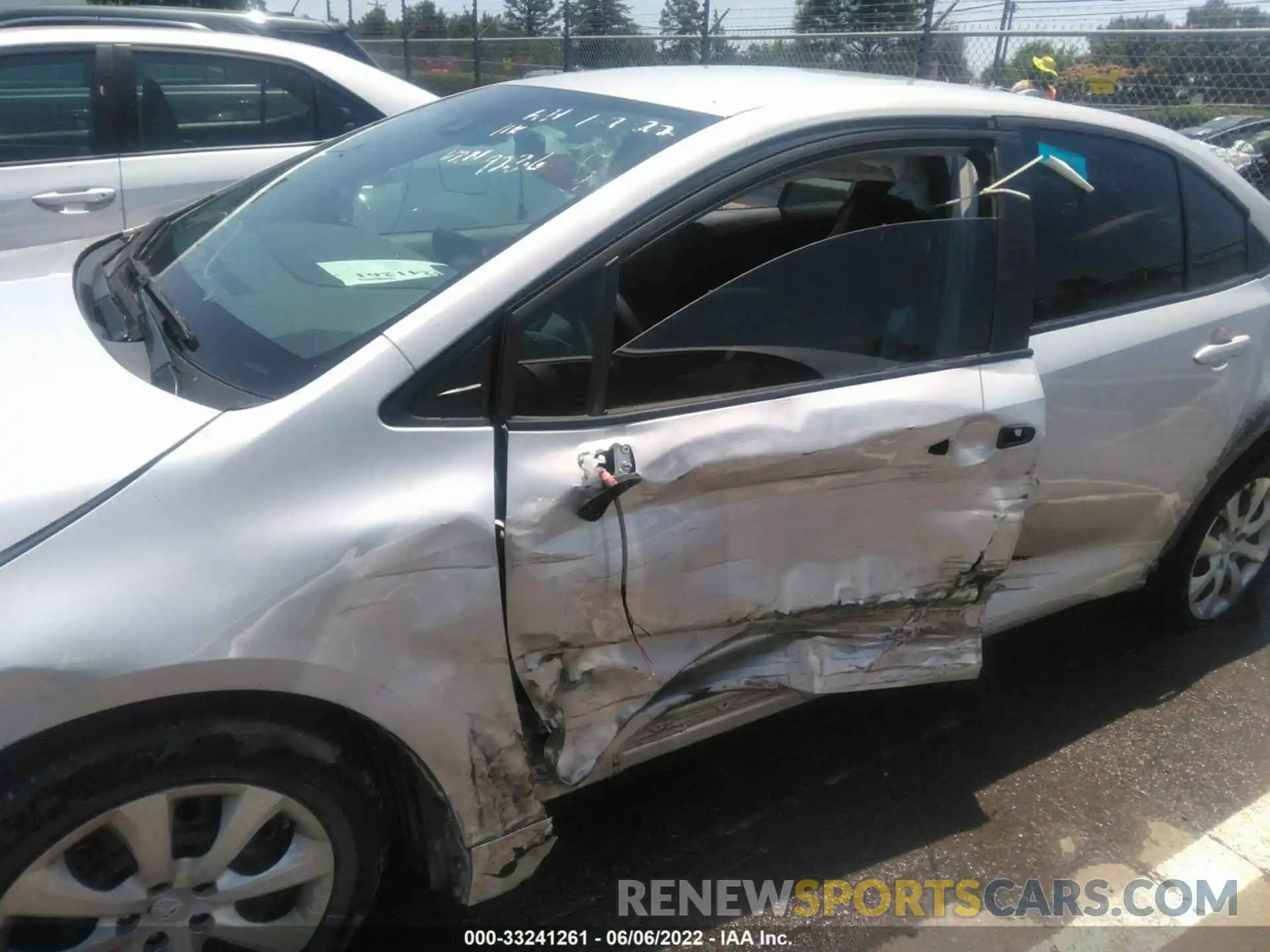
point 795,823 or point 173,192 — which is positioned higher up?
point 173,192

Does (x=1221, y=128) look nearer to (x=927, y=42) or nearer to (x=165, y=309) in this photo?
(x=927, y=42)

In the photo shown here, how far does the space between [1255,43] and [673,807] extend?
24.4 feet

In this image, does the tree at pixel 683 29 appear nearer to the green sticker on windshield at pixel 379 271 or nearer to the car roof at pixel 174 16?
the car roof at pixel 174 16

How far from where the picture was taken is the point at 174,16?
516 centimetres

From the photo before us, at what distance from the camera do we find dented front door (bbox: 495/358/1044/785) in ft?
6.53

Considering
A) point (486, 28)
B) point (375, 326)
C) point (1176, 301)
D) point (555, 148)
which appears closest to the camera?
point (375, 326)

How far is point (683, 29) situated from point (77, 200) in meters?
8.36

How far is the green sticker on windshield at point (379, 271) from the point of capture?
6.93 feet

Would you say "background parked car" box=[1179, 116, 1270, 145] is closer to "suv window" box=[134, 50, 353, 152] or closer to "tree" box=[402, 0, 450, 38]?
"suv window" box=[134, 50, 353, 152]

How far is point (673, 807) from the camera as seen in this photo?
2.70 m

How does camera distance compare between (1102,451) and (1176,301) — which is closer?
(1102,451)

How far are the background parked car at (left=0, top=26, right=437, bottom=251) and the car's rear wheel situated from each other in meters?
3.27

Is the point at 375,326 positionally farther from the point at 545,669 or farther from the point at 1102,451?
the point at 1102,451

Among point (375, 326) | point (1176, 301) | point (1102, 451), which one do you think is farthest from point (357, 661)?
point (1176, 301)
